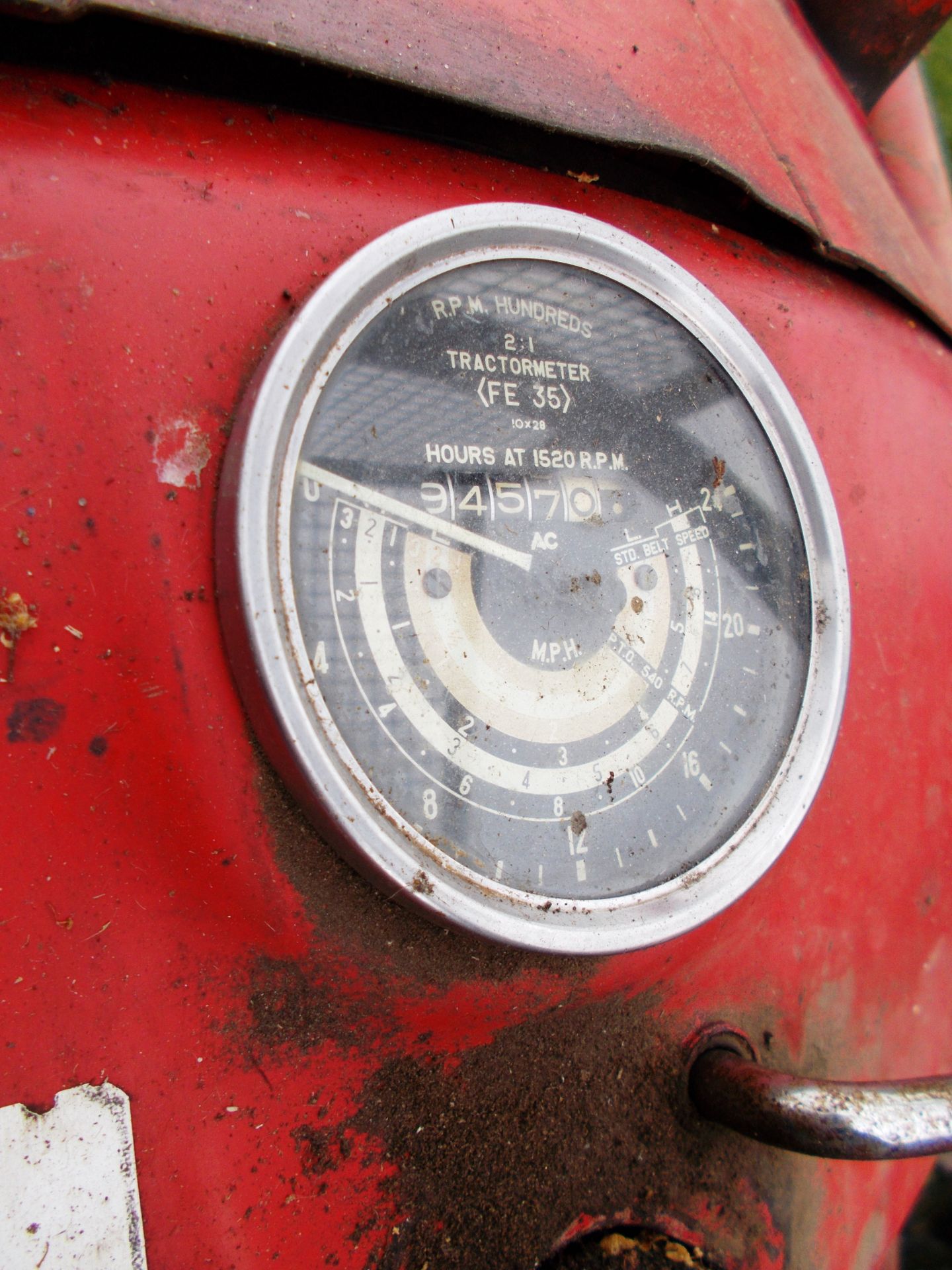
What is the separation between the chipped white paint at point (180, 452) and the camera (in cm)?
72

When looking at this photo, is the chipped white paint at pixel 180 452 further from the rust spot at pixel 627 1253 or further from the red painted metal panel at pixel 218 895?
the rust spot at pixel 627 1253

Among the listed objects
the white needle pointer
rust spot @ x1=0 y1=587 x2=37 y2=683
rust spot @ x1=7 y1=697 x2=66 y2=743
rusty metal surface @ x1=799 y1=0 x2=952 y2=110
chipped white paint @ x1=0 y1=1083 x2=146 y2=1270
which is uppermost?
rusty metal surface @ x1=799 y1=0 x2=952 y2=110

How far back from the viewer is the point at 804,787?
934mm

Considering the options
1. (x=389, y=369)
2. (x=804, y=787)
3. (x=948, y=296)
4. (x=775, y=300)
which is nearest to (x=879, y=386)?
(x=775, y=300)

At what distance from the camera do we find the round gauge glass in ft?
2.35

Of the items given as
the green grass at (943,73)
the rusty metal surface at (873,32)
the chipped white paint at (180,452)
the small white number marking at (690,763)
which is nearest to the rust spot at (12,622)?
the chipped white paint at (180,452)

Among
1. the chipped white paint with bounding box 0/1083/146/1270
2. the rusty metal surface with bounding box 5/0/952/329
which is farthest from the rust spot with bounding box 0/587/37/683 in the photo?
the rusty metal surface with bounding box 5/0/952/329

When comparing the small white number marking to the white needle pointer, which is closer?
the white needle pointer

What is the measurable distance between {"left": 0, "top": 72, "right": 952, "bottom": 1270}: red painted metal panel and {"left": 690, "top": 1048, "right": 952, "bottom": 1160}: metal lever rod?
0.09 m

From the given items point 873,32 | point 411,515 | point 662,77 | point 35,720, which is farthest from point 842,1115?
point 873,32

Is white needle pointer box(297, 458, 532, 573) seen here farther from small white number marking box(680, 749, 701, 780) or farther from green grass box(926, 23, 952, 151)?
green grass box(926, 23, 952, 151)

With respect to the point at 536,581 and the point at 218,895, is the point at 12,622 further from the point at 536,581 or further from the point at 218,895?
the point at 536,581

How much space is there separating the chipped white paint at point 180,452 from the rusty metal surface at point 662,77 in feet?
0.98

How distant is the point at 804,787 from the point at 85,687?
27.1 inches
